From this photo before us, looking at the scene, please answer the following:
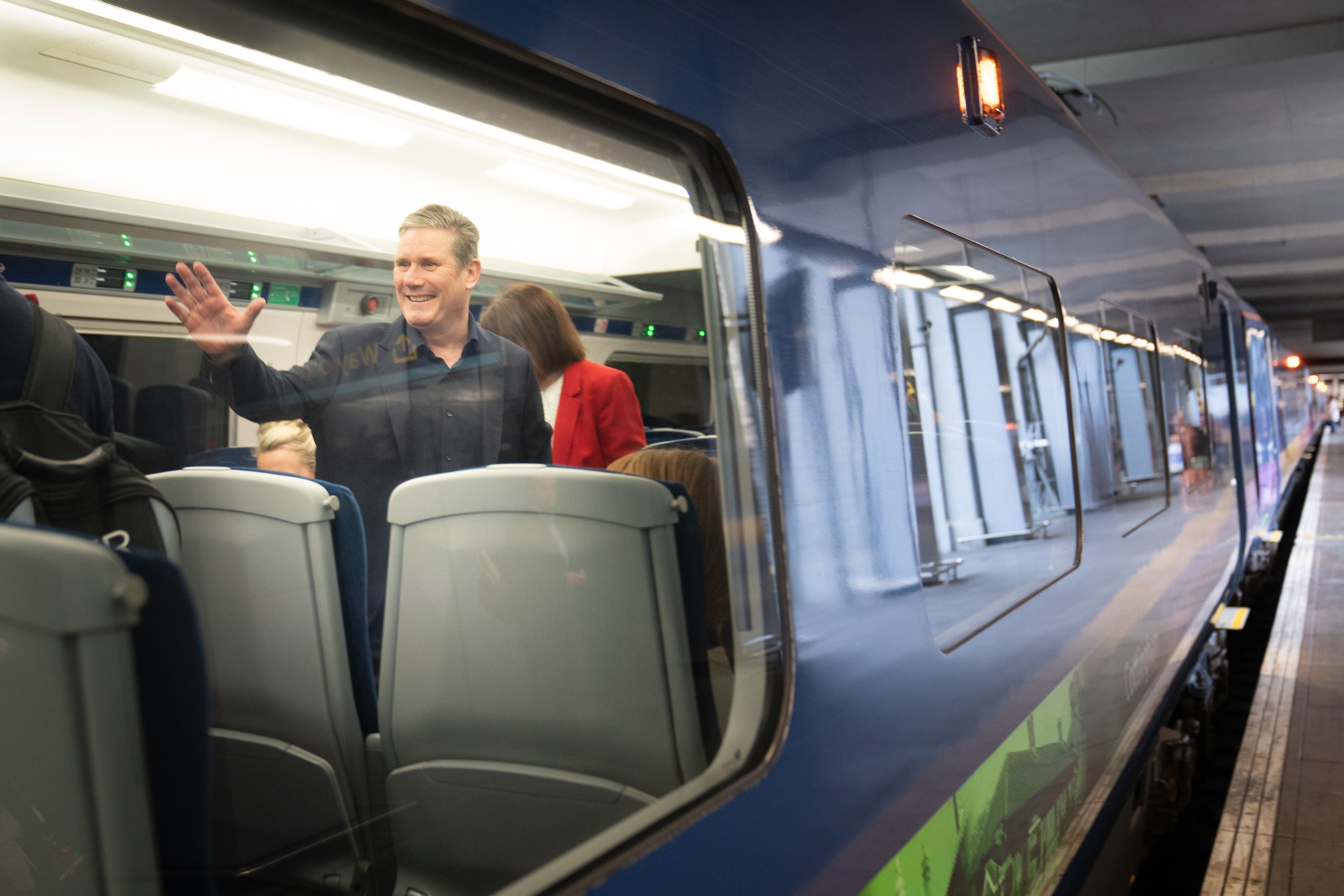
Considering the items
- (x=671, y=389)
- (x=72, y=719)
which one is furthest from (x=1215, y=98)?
(x=72, y=719)

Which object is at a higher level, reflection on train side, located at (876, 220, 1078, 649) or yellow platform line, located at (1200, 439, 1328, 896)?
reflection on train side, located at (876, 220, 1078, 649)

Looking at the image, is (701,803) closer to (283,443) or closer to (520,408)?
(520,408)

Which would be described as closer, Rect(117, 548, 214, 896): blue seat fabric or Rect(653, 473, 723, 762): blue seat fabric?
Rect(117, 548, 214, 896): blue seat fabric

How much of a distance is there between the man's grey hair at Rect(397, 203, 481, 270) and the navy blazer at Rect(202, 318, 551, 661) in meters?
0.08

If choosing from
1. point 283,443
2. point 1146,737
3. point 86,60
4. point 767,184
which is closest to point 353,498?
point 283,443

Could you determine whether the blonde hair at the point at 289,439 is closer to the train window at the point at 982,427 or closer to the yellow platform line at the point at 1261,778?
the train window at the point at 982,427

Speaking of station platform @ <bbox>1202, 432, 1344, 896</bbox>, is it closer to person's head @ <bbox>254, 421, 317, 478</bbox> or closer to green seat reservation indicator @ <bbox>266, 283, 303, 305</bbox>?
person's head @ <bbox>254, 421, 317, 478</bbox>

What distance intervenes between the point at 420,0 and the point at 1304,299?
3235 cm

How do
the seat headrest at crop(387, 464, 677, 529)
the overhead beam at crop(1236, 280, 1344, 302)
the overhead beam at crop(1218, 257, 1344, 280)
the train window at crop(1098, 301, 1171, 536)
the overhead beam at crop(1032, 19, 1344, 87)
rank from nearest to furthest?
the seat headrest at crop(387, 464, 677, 529) → the train window at crop(1098, 301, 1171, 536) → the overhead beam at crop(1032, 19, 1344, 87) → the overhead beam at crop(1218, 257, 1344, 280) → the overhead beam at crop(1236, 280, 1344, 302)

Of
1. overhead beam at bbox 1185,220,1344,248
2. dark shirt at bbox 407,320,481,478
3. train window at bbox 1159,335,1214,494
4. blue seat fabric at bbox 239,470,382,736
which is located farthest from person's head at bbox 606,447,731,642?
overhead beam at bbox 1185,220,1344,248

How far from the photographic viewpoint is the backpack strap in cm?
90

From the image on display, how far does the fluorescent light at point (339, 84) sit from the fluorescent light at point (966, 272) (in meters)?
0.97

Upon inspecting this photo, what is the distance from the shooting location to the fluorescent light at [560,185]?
115cm

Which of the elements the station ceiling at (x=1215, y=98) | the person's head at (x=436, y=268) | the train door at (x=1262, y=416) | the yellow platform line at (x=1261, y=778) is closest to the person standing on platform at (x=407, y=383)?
the person's head at (x=436, y=268)
